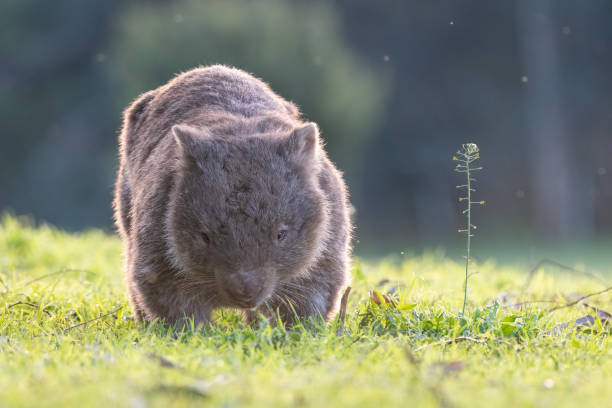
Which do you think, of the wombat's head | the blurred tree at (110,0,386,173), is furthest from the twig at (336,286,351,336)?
the blurred tree at (110,0,386,173)

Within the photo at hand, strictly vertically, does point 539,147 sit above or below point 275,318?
below

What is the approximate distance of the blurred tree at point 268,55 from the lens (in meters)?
25.1

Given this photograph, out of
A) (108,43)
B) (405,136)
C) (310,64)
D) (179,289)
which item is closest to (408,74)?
(405,136)

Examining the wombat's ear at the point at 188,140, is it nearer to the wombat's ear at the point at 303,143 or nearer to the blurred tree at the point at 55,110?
the wombat's ear at the point at 303,143

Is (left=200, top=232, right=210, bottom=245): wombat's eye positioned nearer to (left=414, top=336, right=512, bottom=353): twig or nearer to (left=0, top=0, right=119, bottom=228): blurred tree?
(left=414, top=336, right=512, bottom=353): twig

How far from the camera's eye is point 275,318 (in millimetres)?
5090

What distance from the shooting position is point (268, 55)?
2519 cm

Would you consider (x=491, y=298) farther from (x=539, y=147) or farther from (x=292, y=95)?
(x=539, y=147)

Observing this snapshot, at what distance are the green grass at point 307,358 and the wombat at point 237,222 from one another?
0.28 metres

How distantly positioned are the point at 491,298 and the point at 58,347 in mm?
3902

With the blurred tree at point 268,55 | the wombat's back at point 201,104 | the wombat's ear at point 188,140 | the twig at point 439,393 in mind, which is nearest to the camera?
the twig at point 439,393

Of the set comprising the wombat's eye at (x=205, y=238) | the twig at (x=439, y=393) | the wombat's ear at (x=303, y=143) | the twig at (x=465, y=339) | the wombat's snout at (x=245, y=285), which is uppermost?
the wombat's ear at (x=303, y=143)

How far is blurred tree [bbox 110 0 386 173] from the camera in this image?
82.2 ft

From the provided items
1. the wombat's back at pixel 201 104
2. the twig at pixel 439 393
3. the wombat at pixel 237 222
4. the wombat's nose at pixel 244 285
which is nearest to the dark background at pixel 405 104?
the wombat's back at pixel 201 104
